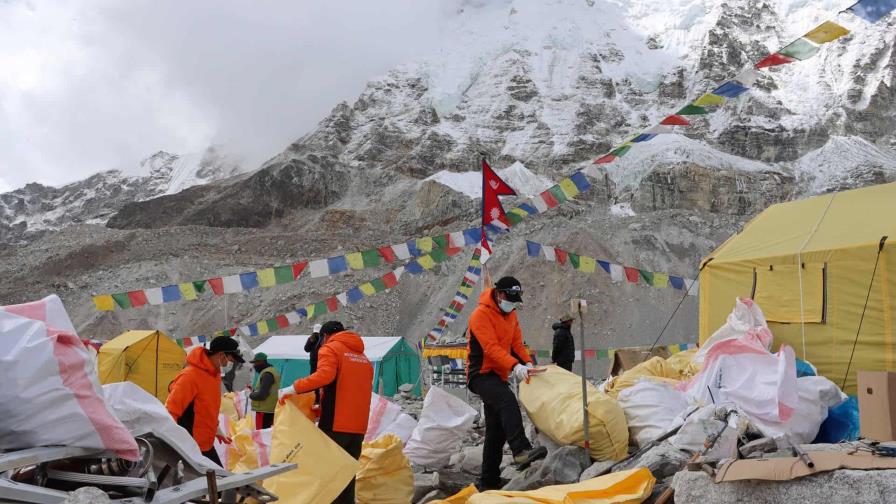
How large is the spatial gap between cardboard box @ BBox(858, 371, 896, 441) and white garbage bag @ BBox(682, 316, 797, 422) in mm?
1290

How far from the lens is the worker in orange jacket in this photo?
16.2ft

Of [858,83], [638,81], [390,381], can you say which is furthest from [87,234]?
[858,83]

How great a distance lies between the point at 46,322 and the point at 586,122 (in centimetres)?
6225

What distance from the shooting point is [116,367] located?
12312 millimetres

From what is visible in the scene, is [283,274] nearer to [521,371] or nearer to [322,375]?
[322,375]

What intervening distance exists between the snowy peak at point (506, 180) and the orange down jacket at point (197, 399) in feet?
128

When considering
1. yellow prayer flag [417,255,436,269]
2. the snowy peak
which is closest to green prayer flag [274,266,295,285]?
yellow prayer flag [417,255,436,269]

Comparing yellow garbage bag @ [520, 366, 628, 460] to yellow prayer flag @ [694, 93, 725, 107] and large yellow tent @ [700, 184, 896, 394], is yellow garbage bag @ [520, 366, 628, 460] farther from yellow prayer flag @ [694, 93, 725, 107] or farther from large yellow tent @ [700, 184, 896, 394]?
yellow prayer flag @ [694, 93, 725, 107]

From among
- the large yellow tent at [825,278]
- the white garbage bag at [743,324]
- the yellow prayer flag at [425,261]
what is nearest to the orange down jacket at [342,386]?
the white garbage bag at [743,324]

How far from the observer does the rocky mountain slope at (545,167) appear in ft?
97.0

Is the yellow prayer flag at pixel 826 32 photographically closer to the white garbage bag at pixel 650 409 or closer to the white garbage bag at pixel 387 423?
the white garbage bag at pixel 650 409

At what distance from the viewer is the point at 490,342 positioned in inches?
203

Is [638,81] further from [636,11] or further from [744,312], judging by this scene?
[744,312]

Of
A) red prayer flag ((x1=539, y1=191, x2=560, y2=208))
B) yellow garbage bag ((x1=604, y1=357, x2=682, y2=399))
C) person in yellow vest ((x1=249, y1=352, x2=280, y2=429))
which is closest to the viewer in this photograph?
yellow garbage bag ((x1=604, y1=357, x2=682, y2=399))
